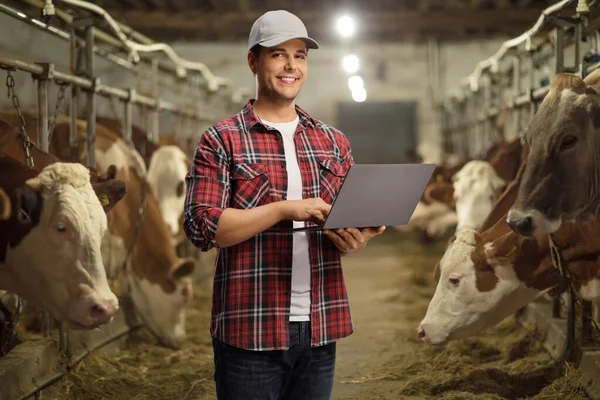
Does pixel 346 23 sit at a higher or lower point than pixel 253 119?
higher

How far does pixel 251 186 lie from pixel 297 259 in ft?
0.73

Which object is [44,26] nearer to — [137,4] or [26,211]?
[26,211]

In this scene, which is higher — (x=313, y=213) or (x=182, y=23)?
(x=182, y=23)

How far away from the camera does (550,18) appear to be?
3.06 m

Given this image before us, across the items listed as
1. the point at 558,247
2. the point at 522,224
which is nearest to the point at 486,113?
the point at 558,247

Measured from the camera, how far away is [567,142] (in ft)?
7.44

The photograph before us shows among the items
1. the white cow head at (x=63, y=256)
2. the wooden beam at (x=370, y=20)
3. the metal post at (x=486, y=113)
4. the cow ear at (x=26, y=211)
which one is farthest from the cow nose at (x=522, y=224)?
the wooden beam at (x=370, y=20)

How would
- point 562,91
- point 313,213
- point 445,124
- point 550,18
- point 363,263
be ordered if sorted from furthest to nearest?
point 445,124, point 363,263, point 550,18, point 562,91, point 313,213

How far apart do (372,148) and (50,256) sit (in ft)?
30.6

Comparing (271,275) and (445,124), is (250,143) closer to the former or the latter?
(271,275)

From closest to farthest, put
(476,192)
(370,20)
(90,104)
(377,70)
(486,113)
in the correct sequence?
(90,104)
(476,192)
(486,113)
(370,20)
(377,70)

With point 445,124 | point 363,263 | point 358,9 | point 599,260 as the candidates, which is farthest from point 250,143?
point 445,124

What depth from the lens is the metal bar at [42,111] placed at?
3236 mm

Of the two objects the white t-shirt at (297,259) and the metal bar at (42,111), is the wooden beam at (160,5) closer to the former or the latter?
the metal bar at (42,111)
